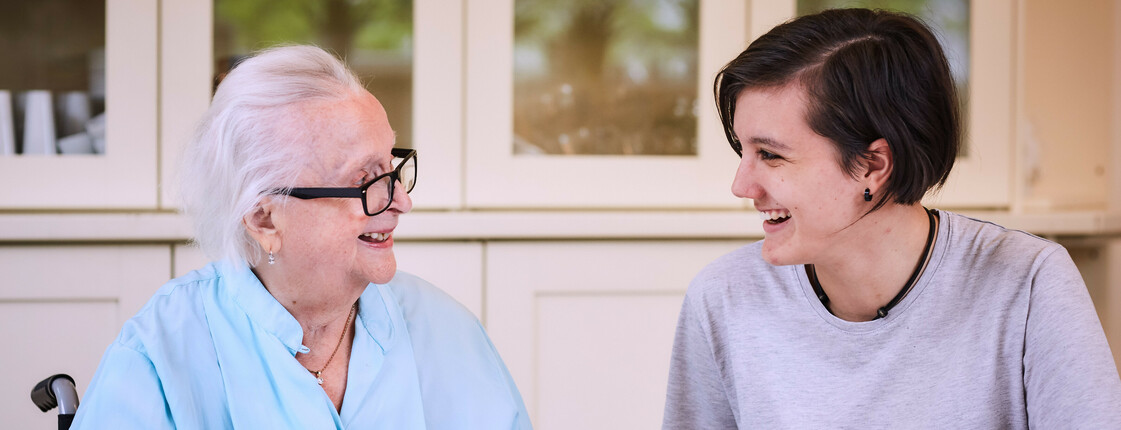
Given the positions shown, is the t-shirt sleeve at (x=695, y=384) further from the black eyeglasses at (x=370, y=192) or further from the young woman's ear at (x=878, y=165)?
the black eyeglasses at (x=370, y=192)

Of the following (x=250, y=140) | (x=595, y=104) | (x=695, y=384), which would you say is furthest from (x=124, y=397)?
(x=595, y=104)

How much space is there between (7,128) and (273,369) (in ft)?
4.19

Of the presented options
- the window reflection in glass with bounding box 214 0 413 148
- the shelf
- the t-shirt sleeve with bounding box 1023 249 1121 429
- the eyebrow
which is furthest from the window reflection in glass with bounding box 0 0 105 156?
the t-shirt sleeve with bounding box 1023 249 1121 429

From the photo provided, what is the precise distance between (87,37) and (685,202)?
4.73 feet

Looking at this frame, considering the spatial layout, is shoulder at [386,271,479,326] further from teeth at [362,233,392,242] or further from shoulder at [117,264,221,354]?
shoulder at [117,264,221,354]

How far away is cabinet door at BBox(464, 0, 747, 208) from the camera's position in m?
2.11

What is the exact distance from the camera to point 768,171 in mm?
1203

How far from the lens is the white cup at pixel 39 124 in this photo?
202cm

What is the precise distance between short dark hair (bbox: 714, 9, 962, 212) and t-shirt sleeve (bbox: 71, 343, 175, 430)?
0.87 meters

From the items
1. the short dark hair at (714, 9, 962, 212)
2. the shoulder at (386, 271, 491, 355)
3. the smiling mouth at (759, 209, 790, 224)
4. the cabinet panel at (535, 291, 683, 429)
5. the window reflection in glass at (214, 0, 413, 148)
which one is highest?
the window reflection in glass at (214, 0, 413, 148)

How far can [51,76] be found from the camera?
203 cm

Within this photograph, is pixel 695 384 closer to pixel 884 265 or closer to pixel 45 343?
pixel 884 265

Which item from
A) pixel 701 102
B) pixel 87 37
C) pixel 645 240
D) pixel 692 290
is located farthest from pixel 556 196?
pixel 87 37

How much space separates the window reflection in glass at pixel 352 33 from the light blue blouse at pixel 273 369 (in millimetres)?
834
